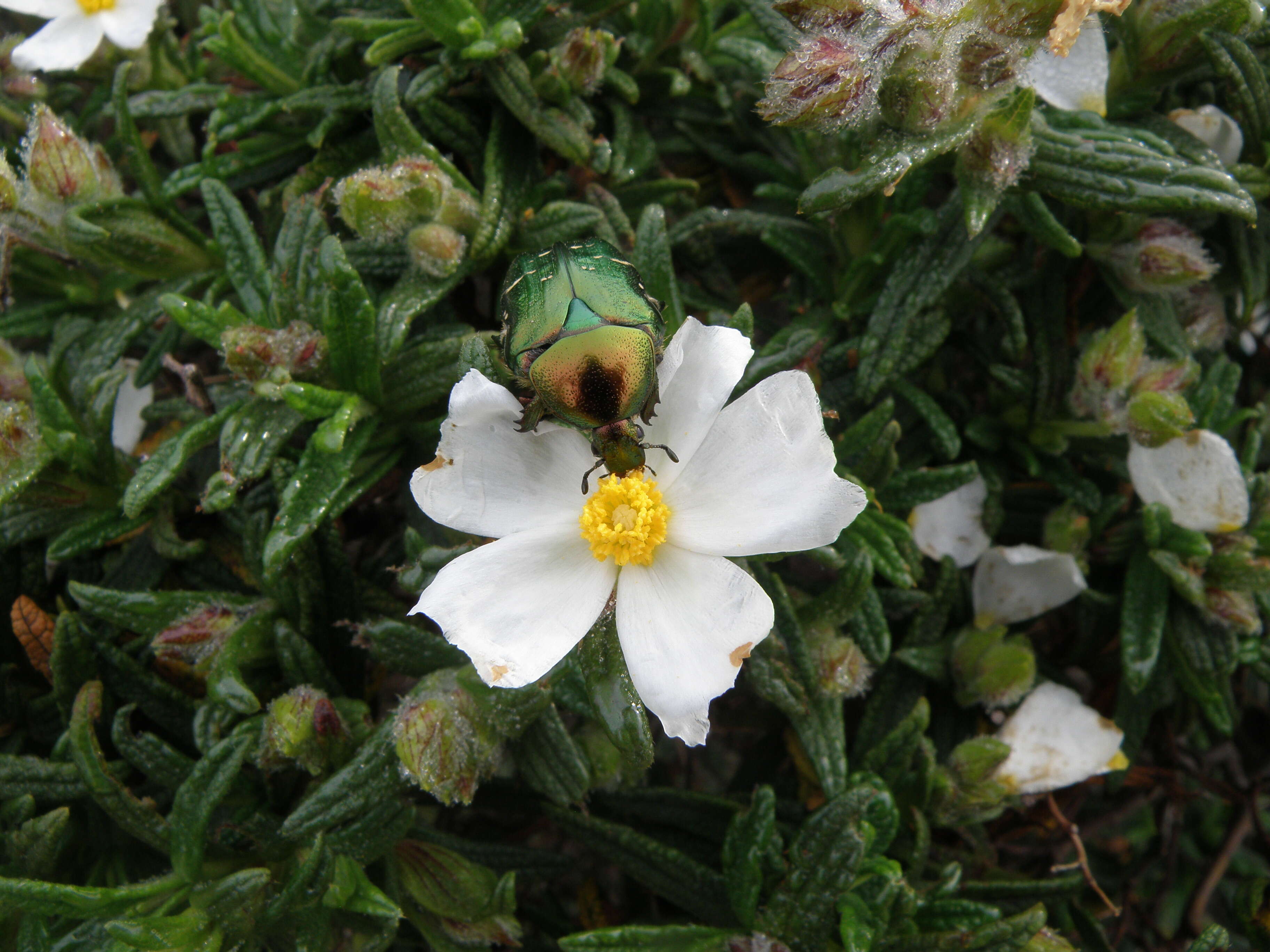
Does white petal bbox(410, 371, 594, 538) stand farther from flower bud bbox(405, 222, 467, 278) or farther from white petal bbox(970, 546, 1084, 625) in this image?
white petal bbox(970, 546, 1084, 625)

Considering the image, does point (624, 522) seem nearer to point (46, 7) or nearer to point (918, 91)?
point (918, 91)

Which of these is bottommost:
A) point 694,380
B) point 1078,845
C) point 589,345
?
point 1078,845

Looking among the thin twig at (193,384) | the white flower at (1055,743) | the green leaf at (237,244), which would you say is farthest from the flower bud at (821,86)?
the white flower at (1055,743)

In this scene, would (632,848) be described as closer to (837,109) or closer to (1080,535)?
(1080,535)

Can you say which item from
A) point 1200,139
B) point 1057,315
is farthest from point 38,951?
point 1200,139

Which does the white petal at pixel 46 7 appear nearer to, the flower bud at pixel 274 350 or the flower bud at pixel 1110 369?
the flower bud at pixel 274 350

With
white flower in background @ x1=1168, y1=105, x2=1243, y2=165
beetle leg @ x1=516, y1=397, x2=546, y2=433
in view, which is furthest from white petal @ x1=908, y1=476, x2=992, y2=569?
beetle leg @ x1=516, y1=397, x2=546, y2=433

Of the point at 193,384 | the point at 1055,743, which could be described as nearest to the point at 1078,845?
the point at 1055,743
